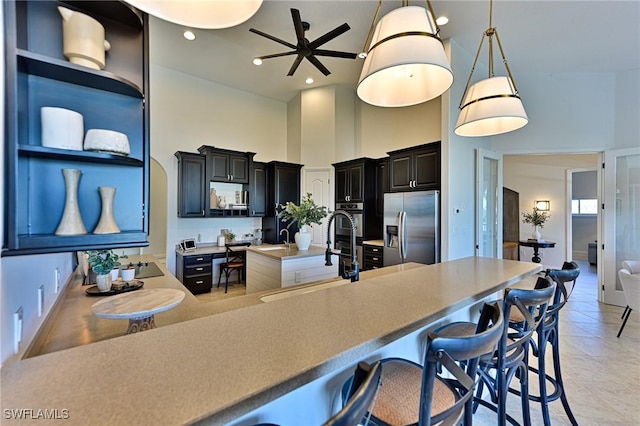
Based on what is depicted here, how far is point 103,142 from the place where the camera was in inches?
31.9

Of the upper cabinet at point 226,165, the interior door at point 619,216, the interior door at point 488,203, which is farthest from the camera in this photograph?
the upper cabinet at point 226,165

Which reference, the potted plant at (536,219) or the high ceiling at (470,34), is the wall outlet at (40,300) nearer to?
the high ceiling at (470,34)

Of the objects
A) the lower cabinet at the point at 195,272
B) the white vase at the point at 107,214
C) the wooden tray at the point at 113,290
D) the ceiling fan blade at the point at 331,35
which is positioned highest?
the ceiling fan blade at the point at 331,35

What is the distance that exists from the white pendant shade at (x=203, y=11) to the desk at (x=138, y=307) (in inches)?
43.0

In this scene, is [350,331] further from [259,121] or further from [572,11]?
[259,121]

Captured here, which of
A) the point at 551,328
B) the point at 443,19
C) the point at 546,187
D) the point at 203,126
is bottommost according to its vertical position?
the point at 551,328

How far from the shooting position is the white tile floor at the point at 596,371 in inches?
75.3

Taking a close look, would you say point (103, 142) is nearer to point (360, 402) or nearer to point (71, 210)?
point (71, 210)

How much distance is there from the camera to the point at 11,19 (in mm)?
649

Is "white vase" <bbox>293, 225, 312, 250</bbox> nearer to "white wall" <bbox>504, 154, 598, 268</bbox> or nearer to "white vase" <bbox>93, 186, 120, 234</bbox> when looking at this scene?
"white vase" <bbox>93, 186, 120, 234</bbox>

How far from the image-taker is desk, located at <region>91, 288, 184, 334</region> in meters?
1.02

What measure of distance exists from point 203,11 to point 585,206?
11432 mm

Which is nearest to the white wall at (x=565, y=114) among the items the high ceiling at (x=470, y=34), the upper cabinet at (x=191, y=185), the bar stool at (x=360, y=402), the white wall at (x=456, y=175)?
the high ceiling at (x=470, y=34)
